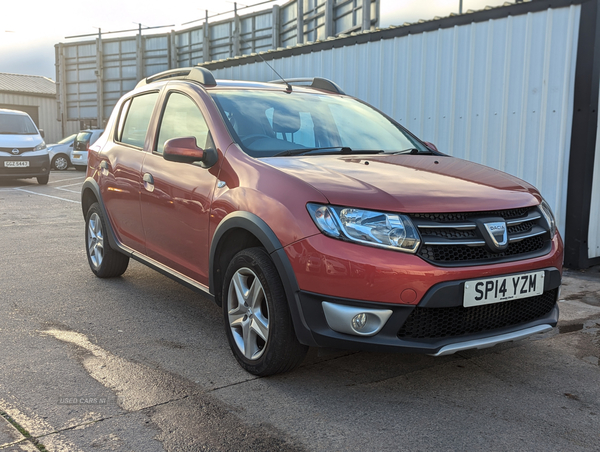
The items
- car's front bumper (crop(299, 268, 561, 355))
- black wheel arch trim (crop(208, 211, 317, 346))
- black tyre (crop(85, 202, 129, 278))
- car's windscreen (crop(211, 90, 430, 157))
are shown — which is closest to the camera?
car's front bumper (crop(299, 268, 561, 355))

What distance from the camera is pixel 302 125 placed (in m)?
3.99

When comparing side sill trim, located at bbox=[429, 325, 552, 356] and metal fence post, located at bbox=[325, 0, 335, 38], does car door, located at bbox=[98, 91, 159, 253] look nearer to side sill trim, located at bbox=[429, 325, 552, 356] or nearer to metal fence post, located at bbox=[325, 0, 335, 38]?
side sill trim, located at bbox=[429, 325, 552, 356]

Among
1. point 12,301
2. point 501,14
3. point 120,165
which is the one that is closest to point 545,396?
point 120,165

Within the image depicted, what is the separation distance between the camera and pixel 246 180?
3.33 meters

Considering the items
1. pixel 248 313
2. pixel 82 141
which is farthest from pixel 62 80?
pixel 248 313

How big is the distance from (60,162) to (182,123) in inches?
777

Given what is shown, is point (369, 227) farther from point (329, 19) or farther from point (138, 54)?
point (138, 54)

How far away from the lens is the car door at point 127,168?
4531mm

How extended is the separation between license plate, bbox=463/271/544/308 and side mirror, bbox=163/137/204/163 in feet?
5.57

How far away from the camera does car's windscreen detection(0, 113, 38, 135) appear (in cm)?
1546

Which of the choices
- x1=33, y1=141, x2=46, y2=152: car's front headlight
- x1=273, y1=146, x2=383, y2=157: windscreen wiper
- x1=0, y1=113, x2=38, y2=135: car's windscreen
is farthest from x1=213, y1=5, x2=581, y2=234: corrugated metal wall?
x1=0, y1=113, x2=38, y2=135: car's windscreen

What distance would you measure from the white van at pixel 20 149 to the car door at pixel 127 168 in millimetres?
11348

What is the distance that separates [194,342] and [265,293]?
39.4 inches

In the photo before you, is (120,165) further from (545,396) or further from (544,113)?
(544,113)
